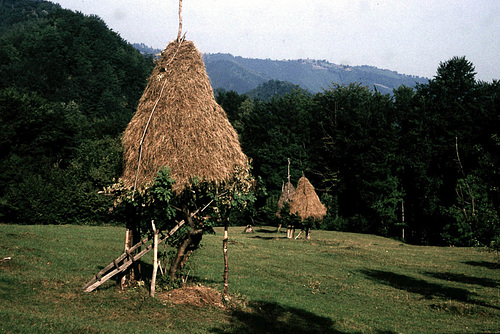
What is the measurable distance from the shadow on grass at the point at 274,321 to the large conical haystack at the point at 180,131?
14.5 ft

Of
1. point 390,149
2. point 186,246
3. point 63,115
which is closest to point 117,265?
point 186,246

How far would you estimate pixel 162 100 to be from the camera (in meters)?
14.4

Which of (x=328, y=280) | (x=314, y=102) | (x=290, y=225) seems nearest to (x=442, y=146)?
(x=290, y=225)

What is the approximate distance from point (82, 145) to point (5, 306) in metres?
53.2

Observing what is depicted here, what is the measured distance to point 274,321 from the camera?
12969 millimetres

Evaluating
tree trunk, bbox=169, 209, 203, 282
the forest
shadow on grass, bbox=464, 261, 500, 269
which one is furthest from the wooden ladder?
shadow on grass, bbox=464, 261, 500, 269

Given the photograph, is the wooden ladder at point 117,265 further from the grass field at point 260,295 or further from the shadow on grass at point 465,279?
the shadow on grass at point 465,279

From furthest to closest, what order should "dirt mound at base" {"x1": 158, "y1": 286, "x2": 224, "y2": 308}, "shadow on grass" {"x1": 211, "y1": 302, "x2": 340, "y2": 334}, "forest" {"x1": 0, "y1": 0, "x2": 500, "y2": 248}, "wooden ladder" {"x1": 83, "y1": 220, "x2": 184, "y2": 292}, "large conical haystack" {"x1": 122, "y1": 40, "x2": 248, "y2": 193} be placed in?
"forest" {"x1": 0, "y1": 0, "x2": 500, "y2": 248}
"large conical haystack" {"x1": 122, "y1": 40, "x2": 248, "y2": 193}
"wooden ladder" {"x1": 83, "y1": 220, "x2": 184, "y2": 292}
"dirt mound at base" {"x1": 158, "y1": 286, "x2": 224, "y2": 308}
"shadow on grass" {"x1": 211, "y1": 302, "x2": 340, "y2": 334}

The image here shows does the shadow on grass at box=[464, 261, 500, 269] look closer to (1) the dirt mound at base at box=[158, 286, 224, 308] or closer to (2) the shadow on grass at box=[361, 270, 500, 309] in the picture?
(2) the shadow on grass at box=[361, 270, 500, 309]

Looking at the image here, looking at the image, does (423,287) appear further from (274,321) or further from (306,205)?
(306,205)

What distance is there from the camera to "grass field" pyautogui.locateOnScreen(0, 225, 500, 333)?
447 inches

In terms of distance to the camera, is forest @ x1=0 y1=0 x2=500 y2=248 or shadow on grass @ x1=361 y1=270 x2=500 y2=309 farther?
forest @ x1=0 y1=0 x2=500 y2=248

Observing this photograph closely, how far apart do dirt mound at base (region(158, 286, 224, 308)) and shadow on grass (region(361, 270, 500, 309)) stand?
35.2 ft

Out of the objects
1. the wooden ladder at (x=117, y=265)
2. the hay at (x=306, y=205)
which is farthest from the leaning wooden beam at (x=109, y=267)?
the hay at (x=306, y=205)
